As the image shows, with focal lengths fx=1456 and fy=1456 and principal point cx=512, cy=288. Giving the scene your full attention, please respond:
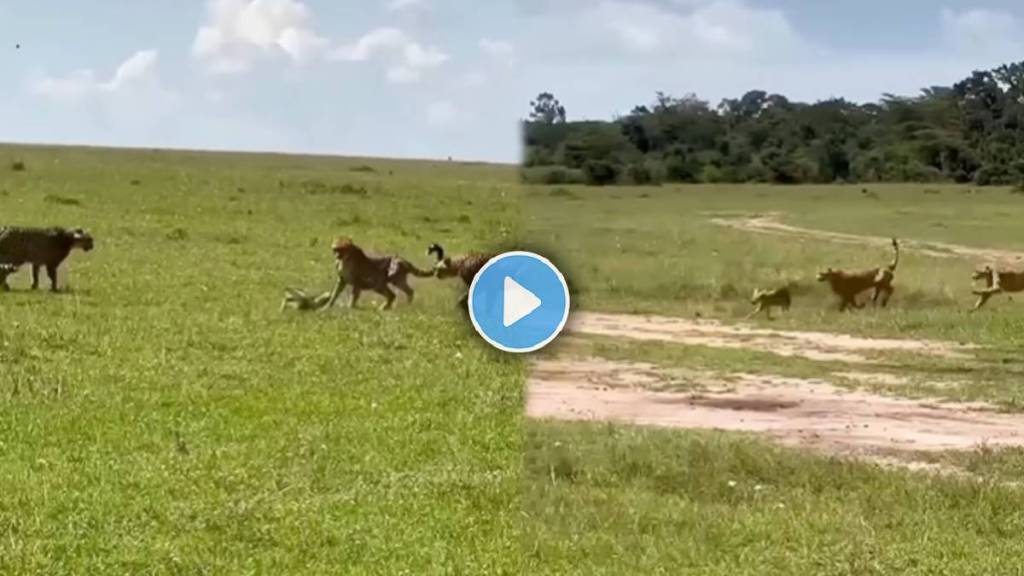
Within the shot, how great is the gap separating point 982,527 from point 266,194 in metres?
17.5

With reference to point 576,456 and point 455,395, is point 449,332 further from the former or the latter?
point 576,456

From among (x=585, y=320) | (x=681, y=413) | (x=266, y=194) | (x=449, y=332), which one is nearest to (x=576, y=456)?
(x=681, y=413)

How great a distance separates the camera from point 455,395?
5.18 m

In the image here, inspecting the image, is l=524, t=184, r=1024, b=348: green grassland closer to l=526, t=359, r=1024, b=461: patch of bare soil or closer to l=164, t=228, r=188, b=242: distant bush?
l=526, t=359, r=1024, b=461: patch of bare soil

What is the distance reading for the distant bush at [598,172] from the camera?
172cm

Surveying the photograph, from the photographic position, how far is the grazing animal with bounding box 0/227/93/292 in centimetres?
917

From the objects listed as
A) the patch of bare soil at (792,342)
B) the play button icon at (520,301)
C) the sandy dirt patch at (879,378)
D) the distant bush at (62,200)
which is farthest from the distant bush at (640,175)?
the distant bush at (62,200)

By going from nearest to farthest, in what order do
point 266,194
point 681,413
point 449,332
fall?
point 681,413
point 449,332
point 266,194

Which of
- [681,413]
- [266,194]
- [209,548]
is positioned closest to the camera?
[681,413]

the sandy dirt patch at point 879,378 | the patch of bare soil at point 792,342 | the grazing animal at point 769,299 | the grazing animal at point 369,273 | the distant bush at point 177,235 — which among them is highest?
the grazing animal at point 769,299

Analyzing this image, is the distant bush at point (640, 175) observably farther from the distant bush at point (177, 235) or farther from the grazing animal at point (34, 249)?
the distant bush at point (177, 235)

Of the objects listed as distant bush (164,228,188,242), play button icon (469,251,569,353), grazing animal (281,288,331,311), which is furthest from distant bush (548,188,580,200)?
distant bush (164,228,188,242)

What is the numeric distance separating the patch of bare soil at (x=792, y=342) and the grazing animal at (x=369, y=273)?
5345 mm

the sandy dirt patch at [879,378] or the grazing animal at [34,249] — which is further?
the grazing animal at [34,249]
